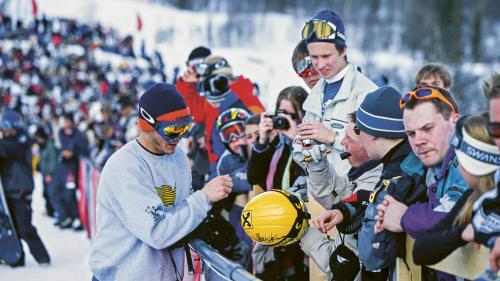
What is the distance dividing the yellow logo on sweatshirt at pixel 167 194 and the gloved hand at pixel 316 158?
82cm

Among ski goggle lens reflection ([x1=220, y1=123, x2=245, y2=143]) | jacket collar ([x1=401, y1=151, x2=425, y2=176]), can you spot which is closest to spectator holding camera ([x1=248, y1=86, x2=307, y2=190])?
ski goggle lens reflection ([x1=220, y1=123, x2=245, y2=143])

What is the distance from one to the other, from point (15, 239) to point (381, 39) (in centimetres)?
6764

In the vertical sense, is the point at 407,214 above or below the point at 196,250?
above

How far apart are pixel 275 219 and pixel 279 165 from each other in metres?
1.62

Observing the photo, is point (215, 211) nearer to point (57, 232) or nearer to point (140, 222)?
point (140, 222)

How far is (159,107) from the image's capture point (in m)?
4.23

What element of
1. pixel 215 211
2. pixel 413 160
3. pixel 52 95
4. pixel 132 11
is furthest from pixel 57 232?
pixel 132 11

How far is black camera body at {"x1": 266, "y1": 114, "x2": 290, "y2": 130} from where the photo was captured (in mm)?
5699

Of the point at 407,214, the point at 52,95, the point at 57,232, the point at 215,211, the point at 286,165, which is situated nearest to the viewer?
the point at 407,214

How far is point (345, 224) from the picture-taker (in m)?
4.14

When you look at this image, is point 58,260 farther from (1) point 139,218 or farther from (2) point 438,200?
(2) point 438,200

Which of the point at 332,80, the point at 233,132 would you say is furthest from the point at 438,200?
the point at 233,132

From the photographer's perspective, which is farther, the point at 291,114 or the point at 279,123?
the point at 291,114

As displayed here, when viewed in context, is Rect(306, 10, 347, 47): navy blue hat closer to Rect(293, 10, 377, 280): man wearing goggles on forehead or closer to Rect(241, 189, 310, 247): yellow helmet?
Rect(293, 10, 377, 280): man wearing goggles on forehead
